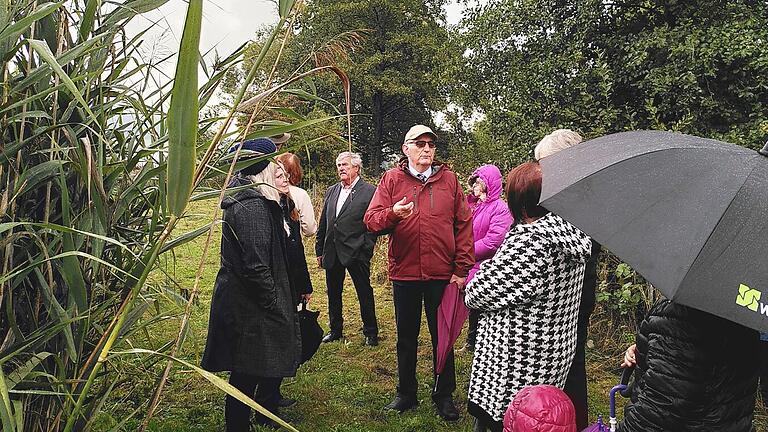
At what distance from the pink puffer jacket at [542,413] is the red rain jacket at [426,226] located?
1.74 metres

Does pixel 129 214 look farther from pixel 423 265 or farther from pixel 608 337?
pixel 608 337

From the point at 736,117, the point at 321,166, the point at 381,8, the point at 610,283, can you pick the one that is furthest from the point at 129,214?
the point at 381,8

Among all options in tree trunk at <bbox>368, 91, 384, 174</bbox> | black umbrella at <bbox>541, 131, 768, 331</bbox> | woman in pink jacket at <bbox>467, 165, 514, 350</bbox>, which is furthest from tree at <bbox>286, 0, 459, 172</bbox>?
black umbrella at <bbox>541, 131, 768, 331</bbox>

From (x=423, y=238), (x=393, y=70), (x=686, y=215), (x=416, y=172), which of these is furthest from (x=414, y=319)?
(x=393, y=70)

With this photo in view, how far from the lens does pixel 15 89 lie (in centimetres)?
123

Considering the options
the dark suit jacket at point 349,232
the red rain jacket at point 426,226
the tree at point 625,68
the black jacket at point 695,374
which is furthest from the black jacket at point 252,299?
the tree at point 625,68

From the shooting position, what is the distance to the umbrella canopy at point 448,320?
11.9 ft

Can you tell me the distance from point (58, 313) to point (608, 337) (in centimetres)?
A: 463

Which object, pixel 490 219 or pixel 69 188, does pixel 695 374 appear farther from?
pixel 490 219

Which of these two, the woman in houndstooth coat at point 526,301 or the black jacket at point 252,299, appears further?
the black jacket at point 252,299

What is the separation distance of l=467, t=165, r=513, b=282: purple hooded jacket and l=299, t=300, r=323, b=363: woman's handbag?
1.25 m

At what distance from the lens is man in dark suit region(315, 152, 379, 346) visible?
5324 mm

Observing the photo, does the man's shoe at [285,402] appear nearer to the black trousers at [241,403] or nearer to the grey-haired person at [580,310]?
the black trousers at [241,403]

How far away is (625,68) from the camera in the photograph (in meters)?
5.54
